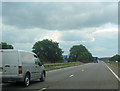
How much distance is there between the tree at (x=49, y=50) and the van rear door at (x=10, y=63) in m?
88.3

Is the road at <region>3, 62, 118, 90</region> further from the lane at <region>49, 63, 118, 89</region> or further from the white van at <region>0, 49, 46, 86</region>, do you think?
the white van at <region>0, 49, 46, 86</region>

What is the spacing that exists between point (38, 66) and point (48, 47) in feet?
286

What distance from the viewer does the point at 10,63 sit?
450 inches

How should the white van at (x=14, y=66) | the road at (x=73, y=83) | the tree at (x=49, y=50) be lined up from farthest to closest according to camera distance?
the tree at (x=49, y=50)
the road at (x=73, y=83)
the white van at (x=14, y=66)

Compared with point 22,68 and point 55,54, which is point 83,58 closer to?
point 55,54

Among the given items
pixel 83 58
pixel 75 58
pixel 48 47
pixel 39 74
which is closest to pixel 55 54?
pixel 48 47

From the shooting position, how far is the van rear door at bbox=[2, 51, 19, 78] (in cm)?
1135

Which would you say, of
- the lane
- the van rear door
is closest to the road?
the lane

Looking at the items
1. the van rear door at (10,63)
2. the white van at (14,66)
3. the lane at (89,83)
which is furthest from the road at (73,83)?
the van rear door at (10,63)

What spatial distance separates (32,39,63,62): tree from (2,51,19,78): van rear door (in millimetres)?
88268

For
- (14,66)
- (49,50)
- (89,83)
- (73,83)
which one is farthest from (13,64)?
(49,50)

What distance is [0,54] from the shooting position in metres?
11.6

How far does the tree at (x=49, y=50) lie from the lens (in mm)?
100250

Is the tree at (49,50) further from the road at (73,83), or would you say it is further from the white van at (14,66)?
the white van at (14,66)
